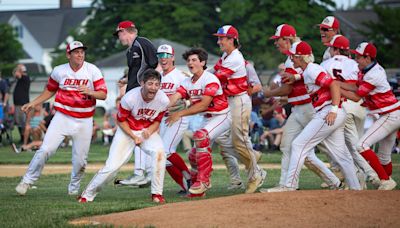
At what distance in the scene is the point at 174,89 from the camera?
1264cm

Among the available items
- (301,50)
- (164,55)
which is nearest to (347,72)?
(301,50)

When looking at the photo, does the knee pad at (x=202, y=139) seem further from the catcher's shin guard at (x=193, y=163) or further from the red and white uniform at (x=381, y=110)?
the red and white uniform at (x=381, y=110)

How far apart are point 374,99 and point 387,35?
115ft

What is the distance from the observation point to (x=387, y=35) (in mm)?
46031

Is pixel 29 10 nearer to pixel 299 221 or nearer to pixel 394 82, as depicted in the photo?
pixel 394 82

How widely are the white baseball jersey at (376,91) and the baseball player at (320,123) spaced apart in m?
0.70

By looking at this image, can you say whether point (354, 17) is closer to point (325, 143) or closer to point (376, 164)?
point (376, 164)

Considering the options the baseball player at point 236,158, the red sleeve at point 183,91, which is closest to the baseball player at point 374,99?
the baseball player at point 236,158

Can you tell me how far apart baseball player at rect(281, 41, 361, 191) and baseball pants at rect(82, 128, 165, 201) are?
5.52 ft

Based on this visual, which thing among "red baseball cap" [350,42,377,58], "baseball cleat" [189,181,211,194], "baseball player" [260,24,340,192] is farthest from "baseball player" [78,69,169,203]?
"red baseball cap" [350,42,377,58]

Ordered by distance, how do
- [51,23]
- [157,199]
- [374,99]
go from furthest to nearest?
[51,23], [374,99], [157,199]

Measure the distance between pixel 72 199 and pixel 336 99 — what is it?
3.61 m

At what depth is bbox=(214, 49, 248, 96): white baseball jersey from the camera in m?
11.9

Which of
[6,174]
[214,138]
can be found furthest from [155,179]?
[6,174]
